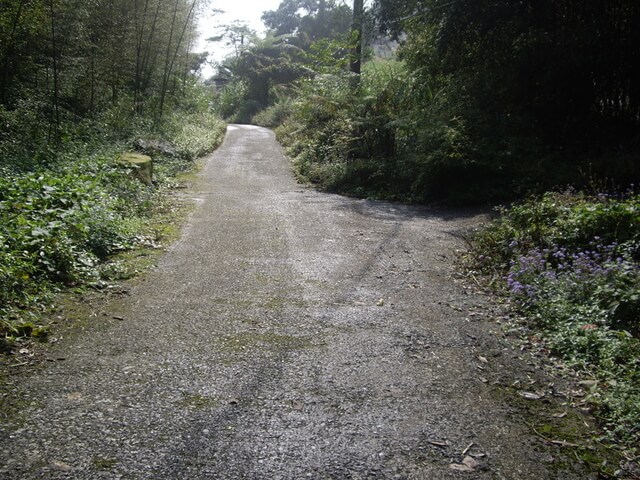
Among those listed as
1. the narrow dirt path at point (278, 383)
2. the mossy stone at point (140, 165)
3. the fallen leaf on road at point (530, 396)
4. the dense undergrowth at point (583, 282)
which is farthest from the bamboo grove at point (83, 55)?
the fallen leaf on road at point (530, 396)

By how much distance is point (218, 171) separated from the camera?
46.4 feet

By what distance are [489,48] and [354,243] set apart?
6.87 metres

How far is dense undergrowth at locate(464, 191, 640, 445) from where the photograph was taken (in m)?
3.36

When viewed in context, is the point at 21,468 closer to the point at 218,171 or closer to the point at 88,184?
the point at 88,184

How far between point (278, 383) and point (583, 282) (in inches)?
113

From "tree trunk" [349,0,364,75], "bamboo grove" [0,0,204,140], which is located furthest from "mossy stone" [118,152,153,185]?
"tree trunk" [349,0,364,75]

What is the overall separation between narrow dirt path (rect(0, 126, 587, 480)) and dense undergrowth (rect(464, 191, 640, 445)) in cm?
50

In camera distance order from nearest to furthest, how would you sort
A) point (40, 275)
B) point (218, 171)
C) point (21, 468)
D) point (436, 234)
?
point (21, 468) < point (40, 275) < point (436, 234) < point (218, 171)

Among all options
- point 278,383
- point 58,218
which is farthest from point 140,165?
point 278,383

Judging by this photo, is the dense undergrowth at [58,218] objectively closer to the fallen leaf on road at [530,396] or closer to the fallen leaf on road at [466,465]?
the fallen leaf on road at [466,465]

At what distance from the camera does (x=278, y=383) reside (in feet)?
11.1

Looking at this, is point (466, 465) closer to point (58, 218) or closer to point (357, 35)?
point (58, 218)

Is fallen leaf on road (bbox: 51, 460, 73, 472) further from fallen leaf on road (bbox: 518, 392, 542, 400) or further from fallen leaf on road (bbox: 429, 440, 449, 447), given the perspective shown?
fallen leaf on road (bbox: 518, 392, 542, 400)

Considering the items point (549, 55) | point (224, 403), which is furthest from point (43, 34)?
point (224, 403)
